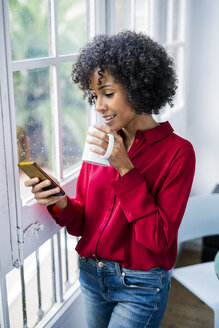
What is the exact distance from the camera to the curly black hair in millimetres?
1094

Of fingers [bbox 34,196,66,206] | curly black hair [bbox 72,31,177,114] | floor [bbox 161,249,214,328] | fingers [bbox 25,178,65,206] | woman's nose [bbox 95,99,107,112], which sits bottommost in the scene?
floor [bbox 161,249,214,328]

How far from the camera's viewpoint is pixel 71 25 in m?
1.43

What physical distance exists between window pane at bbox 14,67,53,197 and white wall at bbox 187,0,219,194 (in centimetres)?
186

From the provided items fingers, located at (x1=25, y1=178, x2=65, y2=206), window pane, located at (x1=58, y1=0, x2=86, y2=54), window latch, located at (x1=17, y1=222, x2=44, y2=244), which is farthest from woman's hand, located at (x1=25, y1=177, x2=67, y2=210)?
window pane, located at (x1=58, y1=0, x2=86, y2=54)

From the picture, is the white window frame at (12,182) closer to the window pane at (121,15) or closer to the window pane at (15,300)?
the window pane at (15,300)

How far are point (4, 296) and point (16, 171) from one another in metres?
0.38

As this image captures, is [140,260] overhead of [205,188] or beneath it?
overhead

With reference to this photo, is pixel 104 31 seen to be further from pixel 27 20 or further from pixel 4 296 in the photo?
pixel 4 296

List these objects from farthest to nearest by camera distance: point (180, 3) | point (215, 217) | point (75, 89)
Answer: point (180, 3) < point (215, 217) < point (75, 89)

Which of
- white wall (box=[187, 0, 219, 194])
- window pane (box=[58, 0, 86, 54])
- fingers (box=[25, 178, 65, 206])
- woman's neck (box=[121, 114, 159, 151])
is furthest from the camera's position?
white wall (box=[187, 0, 219, 194])

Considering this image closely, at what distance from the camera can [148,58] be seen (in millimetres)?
1115

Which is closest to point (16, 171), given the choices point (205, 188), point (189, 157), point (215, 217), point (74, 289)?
point (189, 157)

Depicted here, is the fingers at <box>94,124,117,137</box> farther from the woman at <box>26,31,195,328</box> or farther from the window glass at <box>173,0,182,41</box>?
the window glass at <box>173,0,182,41</box>

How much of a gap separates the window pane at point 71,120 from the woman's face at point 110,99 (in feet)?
1.05
